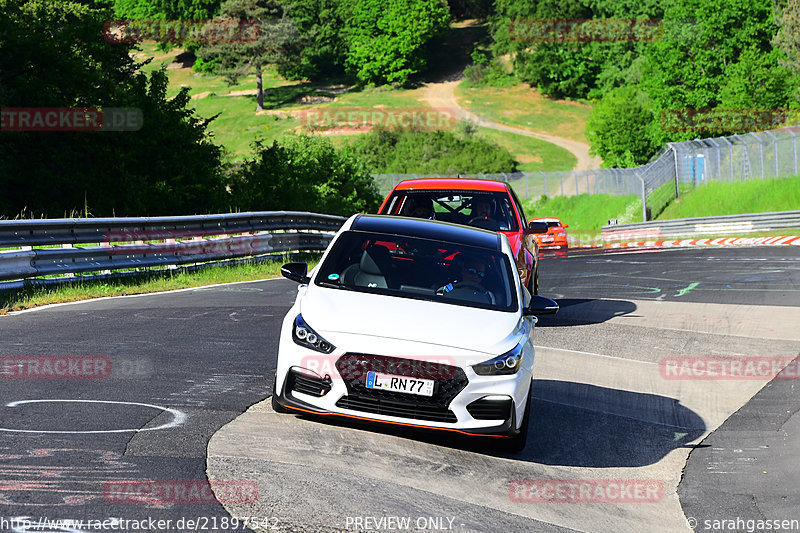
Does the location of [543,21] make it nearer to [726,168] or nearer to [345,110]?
[345,110]

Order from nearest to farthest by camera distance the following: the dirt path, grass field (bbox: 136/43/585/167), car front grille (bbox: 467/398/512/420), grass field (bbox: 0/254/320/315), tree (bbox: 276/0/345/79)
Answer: car front grille (bbox: 467/398/512/420)
grass field (bbox: 0/254/320/315)
the dirt path
grass field (bbox: 136/43/585/167)
tree (bbox: 276/0/345/79)

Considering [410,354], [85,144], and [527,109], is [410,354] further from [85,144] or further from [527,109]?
[527,109]

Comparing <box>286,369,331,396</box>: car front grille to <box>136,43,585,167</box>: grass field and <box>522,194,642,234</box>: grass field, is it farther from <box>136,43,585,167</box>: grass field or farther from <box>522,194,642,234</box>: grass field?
<box>136,43,585,167</box>: grass field

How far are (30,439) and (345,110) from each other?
113017 millimetres

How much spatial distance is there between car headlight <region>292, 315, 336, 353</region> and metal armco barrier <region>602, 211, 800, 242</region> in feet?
117

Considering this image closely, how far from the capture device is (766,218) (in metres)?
40.4

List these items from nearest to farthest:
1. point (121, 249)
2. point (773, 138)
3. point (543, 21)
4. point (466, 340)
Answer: point (466, 340)
point (121, 249)
point (773, 138)
point (543, 21)

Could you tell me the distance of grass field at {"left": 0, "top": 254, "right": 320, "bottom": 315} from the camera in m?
13.2

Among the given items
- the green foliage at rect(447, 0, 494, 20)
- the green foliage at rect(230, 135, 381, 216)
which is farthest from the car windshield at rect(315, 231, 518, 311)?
the green foliage at rect(447, 0, 494, 20)

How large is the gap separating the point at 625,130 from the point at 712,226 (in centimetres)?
3834

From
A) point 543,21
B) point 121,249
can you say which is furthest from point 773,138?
point 543,21

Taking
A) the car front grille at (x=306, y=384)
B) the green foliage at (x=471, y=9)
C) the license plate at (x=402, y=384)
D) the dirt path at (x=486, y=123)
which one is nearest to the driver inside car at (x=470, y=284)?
the license plate at (x=402, y=384)

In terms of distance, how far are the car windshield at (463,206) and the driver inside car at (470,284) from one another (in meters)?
4.86

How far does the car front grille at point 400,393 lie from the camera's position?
21.4 feet
